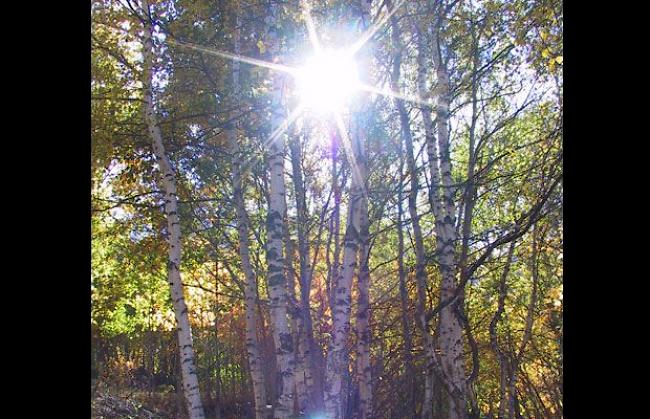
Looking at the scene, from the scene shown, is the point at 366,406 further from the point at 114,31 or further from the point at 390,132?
the point at 114,31

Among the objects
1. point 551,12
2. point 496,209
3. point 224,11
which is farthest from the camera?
point 496,209

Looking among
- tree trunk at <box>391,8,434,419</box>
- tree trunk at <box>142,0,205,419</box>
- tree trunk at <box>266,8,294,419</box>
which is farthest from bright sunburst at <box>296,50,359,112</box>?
tree trunk at <box>142,0,205,419</box>

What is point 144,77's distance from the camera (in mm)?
6344

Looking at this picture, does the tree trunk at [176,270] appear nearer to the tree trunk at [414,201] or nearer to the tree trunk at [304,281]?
the tree trunk at [304,281]

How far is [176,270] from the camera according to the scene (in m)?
6.23

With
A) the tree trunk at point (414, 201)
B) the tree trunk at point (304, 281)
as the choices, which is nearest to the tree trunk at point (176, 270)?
the tree trunk at point (304, 281)

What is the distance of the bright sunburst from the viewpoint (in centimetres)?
654

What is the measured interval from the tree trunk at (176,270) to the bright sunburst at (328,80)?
5.80ft

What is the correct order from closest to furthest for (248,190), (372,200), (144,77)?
(144,77)
(372,200)
(248,190)

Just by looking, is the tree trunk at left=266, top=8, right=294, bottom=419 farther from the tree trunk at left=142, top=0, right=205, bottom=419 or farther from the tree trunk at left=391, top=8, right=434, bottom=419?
the tree trunk at left=391, top=8, right=434, bottom=419

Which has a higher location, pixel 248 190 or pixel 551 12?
pixel 248 190

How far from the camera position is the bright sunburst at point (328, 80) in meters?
6.54
